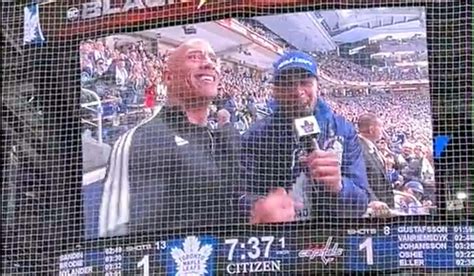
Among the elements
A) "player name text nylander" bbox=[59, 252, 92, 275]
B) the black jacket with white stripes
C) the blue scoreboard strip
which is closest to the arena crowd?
the black jacket with white stripes

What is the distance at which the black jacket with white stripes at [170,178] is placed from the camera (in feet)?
27.4

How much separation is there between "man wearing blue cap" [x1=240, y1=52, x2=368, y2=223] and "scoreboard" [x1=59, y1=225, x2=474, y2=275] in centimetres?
15

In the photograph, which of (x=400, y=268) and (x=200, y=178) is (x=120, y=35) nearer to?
(x=200, y=178)

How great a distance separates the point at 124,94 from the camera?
342 inches

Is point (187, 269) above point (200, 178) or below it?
below

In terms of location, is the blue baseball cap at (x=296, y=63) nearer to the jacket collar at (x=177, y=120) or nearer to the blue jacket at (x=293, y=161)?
the blue jacket at (x=293, y=161)

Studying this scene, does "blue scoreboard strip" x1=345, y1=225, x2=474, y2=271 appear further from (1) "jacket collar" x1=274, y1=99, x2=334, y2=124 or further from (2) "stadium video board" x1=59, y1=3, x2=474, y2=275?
(1) "jacket collar" x1=274, y1=99, x2=334, y2=124

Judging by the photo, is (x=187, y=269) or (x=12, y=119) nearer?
(x=187, y=269)

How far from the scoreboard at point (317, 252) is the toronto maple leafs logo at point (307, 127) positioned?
0.66 meters

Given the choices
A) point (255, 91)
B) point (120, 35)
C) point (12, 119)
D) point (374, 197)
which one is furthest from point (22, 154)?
point (374, 197)

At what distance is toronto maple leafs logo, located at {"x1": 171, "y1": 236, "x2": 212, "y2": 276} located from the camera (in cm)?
821

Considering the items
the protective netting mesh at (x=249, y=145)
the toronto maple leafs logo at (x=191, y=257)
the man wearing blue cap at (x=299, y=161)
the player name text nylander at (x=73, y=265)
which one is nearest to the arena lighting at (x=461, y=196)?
the protective netting mesh at (x=249, y=145)

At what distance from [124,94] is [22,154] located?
2.58 feet

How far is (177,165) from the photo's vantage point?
850 cm
